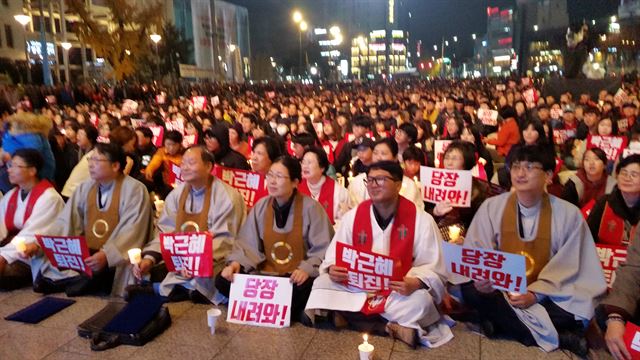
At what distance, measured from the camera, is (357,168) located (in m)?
7.70

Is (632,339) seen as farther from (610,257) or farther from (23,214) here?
(23,214)

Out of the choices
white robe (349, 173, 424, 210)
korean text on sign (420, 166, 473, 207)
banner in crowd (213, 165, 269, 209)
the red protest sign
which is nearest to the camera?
the red protest sign

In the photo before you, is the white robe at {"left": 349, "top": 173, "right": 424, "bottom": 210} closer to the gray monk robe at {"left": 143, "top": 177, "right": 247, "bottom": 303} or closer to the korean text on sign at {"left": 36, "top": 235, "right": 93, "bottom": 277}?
the gray monk robe at {"left": 143, "top": 177, "right": 247, "bottom": 303}

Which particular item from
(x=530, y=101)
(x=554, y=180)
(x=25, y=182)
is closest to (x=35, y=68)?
(x=530, y=101)

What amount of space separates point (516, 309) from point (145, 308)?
3.03 m

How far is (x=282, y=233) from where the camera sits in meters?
4.99

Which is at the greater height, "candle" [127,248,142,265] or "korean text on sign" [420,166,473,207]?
"korean text on sign" [420,166,473,207]

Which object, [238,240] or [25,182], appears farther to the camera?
[25,182]

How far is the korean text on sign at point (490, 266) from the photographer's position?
3.86 m

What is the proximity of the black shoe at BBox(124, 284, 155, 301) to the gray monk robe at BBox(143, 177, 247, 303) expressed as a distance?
0.13 m

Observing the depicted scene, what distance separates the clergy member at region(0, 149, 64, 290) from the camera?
5605 mm

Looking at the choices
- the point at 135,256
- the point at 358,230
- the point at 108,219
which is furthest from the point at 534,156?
the point at 108,219

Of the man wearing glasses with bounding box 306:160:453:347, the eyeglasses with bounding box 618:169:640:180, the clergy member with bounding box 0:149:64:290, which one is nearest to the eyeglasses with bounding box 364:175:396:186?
the man wearing glasses with bounding box 306:160:453:347

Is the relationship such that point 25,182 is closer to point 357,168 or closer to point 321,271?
point 321,271
